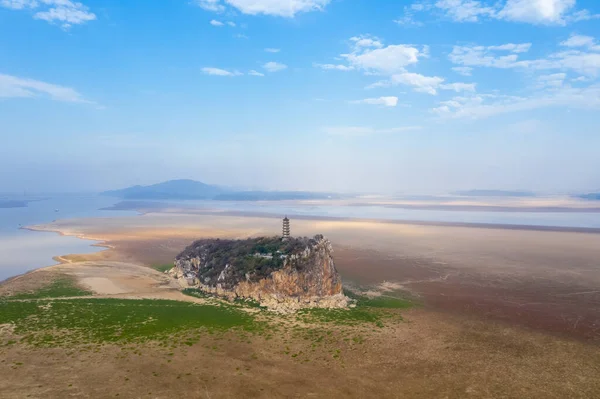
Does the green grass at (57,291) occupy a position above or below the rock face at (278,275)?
below

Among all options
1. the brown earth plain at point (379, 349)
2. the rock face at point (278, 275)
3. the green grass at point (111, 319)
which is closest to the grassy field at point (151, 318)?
the green grass at point (111, 319)

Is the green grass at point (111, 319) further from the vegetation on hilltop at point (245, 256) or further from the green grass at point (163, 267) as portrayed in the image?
the green grass at point (163, 267)

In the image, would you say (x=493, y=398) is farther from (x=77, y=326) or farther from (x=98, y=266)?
(x=98, y=266)

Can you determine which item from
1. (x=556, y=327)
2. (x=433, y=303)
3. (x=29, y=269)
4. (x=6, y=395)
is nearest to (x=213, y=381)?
(x=6, y=395)

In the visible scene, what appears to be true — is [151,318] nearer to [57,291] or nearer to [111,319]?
[111,319]

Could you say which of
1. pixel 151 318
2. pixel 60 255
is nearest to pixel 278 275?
pixel 151 318

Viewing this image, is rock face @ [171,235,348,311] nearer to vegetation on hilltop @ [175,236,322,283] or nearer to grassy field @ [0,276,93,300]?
vegetation on hilltop @ [175,236,322,283]
